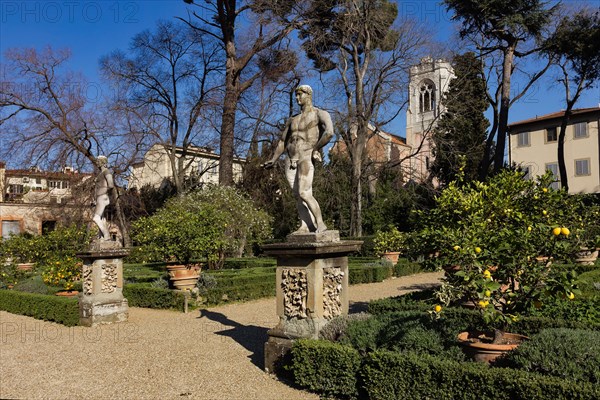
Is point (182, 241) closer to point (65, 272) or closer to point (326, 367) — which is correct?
point (65, 272)

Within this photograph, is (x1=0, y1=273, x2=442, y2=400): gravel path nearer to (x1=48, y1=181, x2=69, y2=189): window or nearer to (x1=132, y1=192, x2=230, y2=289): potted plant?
(x1=132, y1=192, x2=230, y2=289): potted plant

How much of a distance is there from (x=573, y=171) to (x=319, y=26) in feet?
71.5

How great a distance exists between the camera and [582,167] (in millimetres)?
33875

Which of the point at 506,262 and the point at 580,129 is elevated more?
the point at 580,129

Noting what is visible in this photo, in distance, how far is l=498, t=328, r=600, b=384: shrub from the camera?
4.14 m

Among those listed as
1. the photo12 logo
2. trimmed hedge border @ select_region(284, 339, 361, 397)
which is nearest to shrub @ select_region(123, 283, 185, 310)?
the photo12 logo

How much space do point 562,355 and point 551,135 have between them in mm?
35031

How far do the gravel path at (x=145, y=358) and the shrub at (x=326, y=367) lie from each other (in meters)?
0.18

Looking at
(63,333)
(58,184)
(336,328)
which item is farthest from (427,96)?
(336,328)

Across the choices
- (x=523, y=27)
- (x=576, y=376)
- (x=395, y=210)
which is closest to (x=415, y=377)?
(x=576, y=376)

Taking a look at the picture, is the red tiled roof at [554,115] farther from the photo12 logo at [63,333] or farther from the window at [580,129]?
the photo12 logo at [63,333]

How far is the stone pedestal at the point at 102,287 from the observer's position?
1012 centimetres

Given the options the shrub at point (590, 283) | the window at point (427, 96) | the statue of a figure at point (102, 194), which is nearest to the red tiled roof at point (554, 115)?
the window at point (427, 96)

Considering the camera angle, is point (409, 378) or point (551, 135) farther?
point (551, 135)
